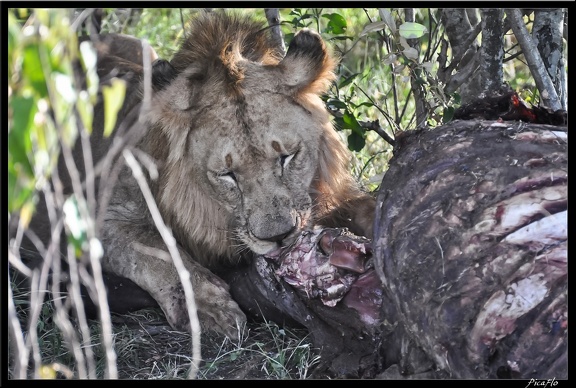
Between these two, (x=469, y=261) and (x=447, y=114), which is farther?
(x=447, y=114)

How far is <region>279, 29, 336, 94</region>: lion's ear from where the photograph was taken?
3674 millimetres

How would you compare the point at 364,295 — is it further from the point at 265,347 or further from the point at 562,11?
the point at 562,11

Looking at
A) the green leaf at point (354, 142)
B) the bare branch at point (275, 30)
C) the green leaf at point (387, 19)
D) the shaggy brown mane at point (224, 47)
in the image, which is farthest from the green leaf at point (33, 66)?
the green leaf at point (354, 142)

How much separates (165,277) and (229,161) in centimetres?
58

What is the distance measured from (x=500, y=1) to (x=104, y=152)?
1845 millimetres

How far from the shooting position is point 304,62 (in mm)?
3701

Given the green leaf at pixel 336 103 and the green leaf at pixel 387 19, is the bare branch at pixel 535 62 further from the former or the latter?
the green leaf at pixel 336 103

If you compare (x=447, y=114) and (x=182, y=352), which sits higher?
(x=447, y=114)

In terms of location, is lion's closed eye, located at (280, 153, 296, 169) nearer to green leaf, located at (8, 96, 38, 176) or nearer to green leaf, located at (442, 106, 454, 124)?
green leaf, located at (442, 106, 454, 124)

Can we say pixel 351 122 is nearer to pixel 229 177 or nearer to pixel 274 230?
pixel 229 177

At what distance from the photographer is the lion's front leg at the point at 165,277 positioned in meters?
3.57

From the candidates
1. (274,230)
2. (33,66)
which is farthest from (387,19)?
(33,66)

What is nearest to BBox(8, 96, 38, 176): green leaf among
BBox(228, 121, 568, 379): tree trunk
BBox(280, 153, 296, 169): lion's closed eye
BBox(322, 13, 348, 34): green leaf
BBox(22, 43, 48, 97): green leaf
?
BBox(22, 43, 48, 97): green leaf
